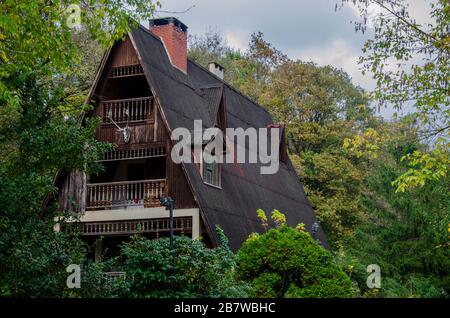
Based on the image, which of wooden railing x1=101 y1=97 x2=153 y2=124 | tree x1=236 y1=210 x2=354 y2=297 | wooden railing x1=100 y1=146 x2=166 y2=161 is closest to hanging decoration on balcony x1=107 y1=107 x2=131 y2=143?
wooden railing x1=101 y1=97 x2=153 y2=124

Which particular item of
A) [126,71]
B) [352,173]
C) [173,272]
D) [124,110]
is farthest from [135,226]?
[352,173]

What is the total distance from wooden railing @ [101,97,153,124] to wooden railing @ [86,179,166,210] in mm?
2084

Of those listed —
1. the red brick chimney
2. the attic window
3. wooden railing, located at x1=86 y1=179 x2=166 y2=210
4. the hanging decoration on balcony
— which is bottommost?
wooden railing, located at x1=86 y1=179 x2=166 y2=210

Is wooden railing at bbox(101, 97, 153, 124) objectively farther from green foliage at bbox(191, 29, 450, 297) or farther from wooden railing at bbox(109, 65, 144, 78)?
green foliage at bbox(191, 29, 450, 297)

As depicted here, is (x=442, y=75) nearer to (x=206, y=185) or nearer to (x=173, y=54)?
(x=206, y=185)

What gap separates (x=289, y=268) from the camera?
1620cm

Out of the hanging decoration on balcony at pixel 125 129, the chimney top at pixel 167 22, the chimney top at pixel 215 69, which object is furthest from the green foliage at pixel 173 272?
the chimney top at pixel 215 69

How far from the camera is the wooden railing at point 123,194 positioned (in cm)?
2197

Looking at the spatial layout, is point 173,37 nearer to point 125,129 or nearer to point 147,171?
point 125,129

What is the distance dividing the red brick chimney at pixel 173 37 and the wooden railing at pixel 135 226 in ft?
21.8

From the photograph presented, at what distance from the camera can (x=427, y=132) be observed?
54.0 feet

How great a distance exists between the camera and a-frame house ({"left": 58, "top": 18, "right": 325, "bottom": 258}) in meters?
21.4
